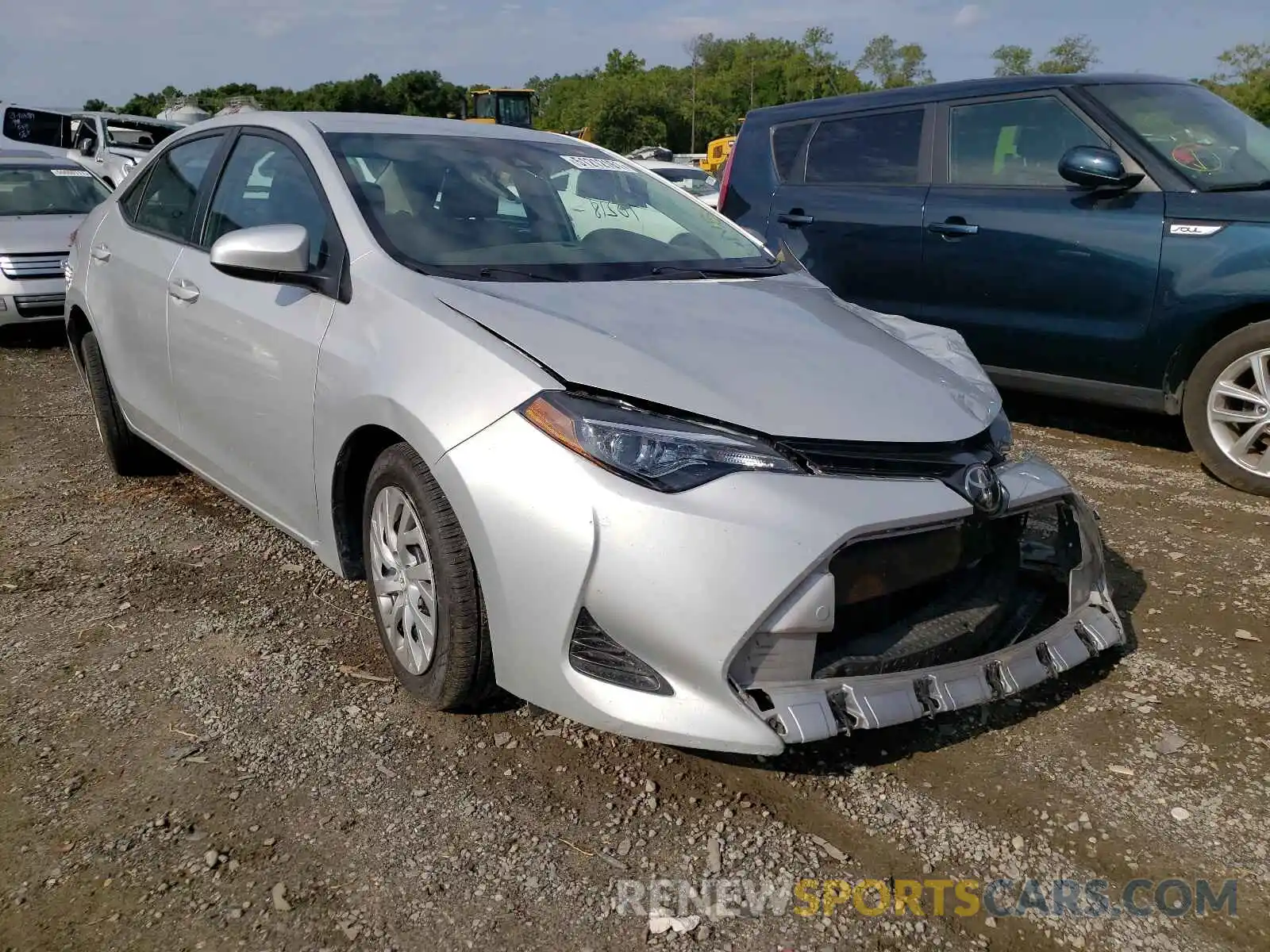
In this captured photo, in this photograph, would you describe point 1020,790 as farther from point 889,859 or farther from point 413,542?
point 413,542

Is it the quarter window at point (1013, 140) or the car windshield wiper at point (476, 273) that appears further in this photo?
the quarter window at point (1013, 140)

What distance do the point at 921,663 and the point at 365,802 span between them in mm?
1314

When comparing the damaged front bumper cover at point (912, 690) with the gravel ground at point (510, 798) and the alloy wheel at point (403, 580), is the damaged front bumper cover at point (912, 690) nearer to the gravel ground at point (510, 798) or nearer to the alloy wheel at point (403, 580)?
the gravel ground at point (510, 798)

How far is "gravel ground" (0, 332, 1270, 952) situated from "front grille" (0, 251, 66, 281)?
5927 millimetres

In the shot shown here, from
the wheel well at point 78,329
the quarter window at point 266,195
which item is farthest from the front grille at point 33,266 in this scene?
the quarter window at point 266,195

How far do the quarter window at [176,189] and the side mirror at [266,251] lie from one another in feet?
3.21

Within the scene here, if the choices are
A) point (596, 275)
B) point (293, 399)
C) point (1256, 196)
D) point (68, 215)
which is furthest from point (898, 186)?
point (68, 215)

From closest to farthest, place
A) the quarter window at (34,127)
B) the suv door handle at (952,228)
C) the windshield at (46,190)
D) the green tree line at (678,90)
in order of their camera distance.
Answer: the suv door handle at (952,228) → the windshield at (46,190) → the quarter window at (34,127) → the green tree line at (678,90)

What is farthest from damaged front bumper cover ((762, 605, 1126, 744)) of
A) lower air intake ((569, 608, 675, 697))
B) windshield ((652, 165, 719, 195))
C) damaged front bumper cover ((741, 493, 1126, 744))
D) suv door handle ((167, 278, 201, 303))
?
windshield ((652, 165, 719, 195))

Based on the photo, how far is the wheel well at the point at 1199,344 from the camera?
4484mm

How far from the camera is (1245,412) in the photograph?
14.7ft

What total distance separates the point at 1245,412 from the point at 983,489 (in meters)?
2.77

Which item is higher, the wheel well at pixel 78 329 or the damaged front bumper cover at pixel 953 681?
the wheel well at pixel 78 329

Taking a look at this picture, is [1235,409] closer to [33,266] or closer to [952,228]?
[952,228]
